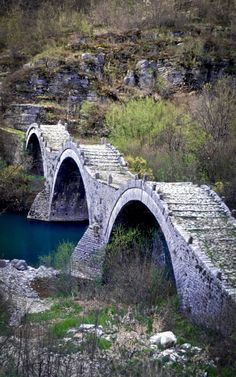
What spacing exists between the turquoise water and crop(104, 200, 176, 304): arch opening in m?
6.78

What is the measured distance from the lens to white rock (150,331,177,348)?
12.2 metres

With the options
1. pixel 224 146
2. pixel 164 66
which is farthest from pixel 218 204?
A: pixel 164 66

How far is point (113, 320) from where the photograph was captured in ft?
46.4

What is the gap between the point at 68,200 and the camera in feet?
119

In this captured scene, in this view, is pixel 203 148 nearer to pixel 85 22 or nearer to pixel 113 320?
pixel 113 320

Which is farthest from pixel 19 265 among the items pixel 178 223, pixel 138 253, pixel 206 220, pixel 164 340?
pixel 164 340

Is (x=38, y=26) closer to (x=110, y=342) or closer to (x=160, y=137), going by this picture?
(x=160, y=137)

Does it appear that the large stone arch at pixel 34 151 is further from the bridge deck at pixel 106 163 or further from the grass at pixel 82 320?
the grass at pixel 82 320

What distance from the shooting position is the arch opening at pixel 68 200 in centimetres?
3594

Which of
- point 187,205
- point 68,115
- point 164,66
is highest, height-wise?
point 164,66

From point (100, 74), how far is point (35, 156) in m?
12.9

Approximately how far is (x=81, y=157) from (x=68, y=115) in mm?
19765

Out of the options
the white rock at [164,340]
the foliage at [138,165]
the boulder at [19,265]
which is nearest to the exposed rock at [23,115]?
the foliage at [138,165]

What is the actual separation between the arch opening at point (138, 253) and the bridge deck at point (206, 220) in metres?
1.74
